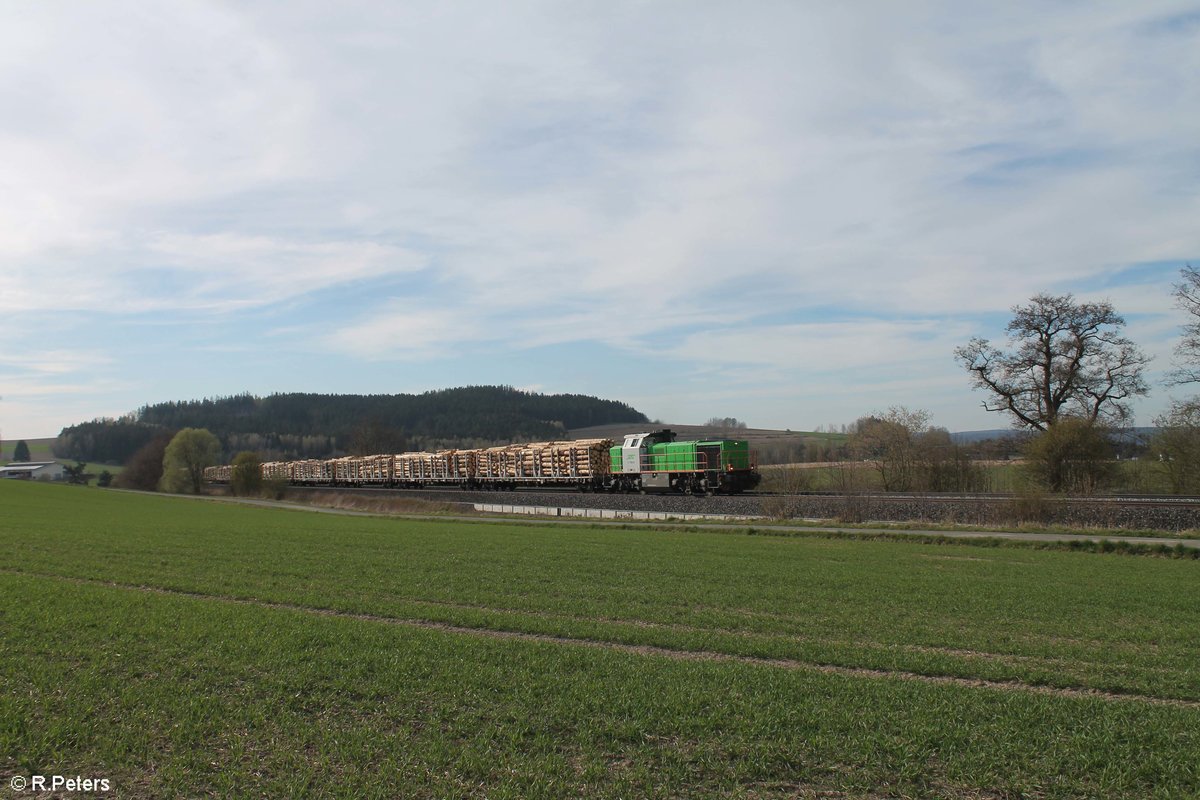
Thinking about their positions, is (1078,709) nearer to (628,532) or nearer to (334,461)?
(628,532)

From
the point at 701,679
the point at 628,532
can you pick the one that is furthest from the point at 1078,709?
the point at 628,532

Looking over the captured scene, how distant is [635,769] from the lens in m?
6.43

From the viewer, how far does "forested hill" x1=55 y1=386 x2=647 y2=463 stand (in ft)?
501

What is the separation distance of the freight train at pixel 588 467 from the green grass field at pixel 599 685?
27716 millimetres

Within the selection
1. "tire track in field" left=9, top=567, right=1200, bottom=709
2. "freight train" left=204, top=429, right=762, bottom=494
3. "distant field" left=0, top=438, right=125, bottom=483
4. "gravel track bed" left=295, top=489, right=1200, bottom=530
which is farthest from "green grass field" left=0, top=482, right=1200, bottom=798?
"distant field" left=0, top=438, right=125, bottom=483

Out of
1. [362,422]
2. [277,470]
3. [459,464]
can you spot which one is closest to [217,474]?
[277,470]

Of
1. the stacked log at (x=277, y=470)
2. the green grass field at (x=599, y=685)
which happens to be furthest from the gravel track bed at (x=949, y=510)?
the stacked log at (x=277, y=470)

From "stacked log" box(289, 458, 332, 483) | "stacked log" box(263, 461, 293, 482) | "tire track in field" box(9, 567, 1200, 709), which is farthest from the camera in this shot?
"stacked log" box(289, 458, 332, 483)

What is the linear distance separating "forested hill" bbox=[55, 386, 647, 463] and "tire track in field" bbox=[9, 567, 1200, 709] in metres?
130

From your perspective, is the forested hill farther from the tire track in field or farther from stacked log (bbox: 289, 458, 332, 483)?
the tire track in field

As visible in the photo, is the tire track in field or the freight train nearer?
the tire track in field

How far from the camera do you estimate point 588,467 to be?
5675 centimetres

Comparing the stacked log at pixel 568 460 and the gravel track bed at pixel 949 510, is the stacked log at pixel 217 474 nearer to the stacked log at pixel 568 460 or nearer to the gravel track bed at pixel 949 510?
the stacked log at pixel 568 460

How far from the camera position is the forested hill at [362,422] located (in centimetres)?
15262
